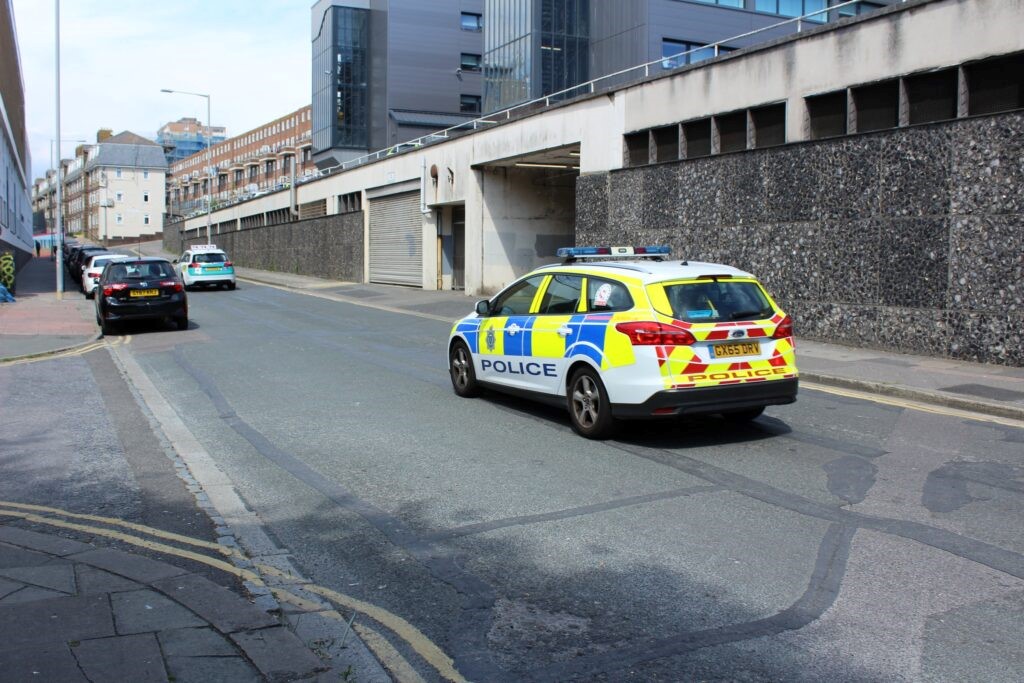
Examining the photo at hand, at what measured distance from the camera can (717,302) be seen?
8180 mm

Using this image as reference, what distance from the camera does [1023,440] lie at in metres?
8.41

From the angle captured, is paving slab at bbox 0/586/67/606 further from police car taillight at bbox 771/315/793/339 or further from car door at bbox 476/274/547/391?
police car taillight at bbox 771/315/793/339

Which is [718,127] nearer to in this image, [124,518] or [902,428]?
[902,428]

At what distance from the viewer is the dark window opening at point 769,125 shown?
673 inches

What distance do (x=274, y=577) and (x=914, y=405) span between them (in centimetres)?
809

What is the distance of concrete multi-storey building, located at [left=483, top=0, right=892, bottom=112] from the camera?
38.8 metres

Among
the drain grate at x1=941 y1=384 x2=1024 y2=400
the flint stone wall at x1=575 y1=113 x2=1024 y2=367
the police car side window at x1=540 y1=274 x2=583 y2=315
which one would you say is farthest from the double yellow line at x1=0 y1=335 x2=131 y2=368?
the drain grate at x1=941 y1=384 x2=1024 y2=400

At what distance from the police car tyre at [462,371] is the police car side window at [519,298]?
30.1 inches

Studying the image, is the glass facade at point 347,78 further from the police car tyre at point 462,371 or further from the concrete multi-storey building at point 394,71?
the police car tyre at point 462,371

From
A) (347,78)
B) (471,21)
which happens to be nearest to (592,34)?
(471,21)

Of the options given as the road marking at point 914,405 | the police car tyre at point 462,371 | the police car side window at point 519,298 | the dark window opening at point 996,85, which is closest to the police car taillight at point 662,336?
the police car side window at point 519,298

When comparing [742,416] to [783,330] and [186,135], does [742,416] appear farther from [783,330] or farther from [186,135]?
[186,135]

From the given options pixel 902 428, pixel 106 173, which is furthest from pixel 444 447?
pixel 106 173

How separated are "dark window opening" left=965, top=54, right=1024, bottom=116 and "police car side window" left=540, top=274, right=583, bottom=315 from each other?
26.3ft
